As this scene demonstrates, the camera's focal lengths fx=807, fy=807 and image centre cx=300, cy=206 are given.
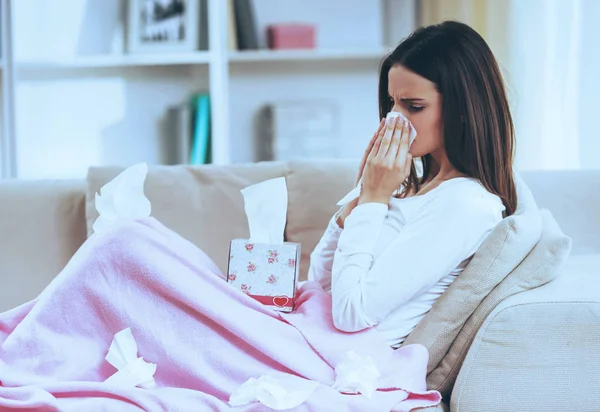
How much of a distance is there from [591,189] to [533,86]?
0.72 metres

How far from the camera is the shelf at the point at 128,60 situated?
9.98 feet

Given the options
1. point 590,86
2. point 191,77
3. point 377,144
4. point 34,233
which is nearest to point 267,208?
point 377,144

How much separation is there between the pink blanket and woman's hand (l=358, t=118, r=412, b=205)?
0.88 ft

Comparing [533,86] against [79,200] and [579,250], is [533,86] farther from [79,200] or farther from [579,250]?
[79,200]

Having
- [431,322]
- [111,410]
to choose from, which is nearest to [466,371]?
[431,322]

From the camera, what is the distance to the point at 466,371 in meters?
1.25

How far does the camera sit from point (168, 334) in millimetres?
1293

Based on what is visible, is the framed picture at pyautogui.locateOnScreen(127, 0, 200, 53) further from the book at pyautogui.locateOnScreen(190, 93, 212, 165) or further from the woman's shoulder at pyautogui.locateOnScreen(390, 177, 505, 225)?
the woman's shoulder at pyautogui.locateOnScreen(390, 177, 505, 225)

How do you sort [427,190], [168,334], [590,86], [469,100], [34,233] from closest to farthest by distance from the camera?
[168,334]
[469,100]
[427,190]
[34,233]
[590,86]

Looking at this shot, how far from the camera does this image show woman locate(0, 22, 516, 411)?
1.25 metres

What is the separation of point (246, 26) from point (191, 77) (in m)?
0.33

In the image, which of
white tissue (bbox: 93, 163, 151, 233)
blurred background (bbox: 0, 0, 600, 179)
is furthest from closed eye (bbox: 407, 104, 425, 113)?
blurred background (bbox: 0, 0, 600, 179)

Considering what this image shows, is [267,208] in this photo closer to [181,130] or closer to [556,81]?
[556,81]

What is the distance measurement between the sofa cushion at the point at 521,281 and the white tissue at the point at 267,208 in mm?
373
